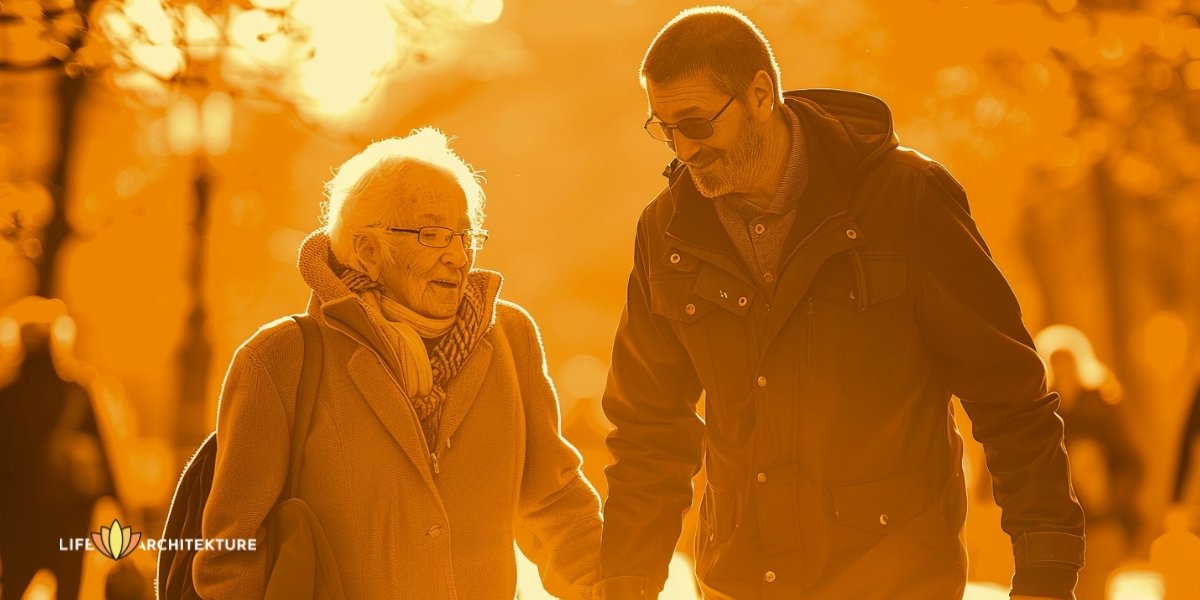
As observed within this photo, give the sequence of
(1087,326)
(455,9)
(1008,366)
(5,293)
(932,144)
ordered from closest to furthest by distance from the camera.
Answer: (1008,366), (5,293), (455,9), (932,144), (1087,326)

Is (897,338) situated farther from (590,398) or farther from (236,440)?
(590,398)

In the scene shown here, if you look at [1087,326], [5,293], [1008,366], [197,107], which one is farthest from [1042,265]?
[1008,366]

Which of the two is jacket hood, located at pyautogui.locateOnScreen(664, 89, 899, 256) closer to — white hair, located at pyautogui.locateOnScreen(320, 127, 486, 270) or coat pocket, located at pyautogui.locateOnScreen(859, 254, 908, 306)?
coat pocket, located at pyautogui.locateOnScreen(859, 254, 908, 306)

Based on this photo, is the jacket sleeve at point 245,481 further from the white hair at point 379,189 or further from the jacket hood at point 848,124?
the jacket hood at point 848,124

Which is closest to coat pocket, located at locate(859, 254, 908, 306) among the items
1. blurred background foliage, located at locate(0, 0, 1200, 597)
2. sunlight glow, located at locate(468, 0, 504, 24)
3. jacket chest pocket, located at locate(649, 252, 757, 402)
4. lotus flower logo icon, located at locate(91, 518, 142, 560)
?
jacket chest pocket, located at locate(649, 252, 757, 402)

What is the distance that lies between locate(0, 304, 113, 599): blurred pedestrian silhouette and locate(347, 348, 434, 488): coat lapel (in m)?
3.85

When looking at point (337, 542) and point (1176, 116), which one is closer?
point (337, 542)

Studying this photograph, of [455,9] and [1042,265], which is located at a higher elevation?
[455,9]

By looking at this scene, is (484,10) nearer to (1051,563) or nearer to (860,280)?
(860,280)

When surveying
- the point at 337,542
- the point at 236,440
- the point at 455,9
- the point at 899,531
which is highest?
the point at 455,9

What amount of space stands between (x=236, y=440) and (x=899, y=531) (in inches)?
66.1

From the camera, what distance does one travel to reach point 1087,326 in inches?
464

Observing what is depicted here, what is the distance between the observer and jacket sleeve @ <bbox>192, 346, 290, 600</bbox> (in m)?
3.40

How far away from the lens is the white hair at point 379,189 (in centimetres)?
368
